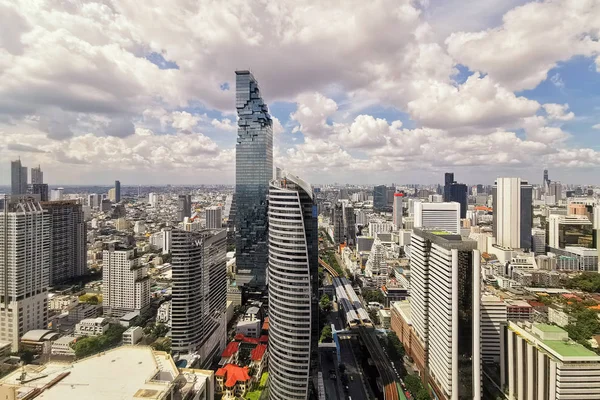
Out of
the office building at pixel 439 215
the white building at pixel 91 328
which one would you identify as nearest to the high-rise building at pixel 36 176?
the white building at pixel 91 328

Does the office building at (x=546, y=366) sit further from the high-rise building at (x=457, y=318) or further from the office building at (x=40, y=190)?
the office building at (x=40, y=190)

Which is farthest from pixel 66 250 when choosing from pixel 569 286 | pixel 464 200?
pixel 464 200

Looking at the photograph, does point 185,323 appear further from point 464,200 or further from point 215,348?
point 464,200

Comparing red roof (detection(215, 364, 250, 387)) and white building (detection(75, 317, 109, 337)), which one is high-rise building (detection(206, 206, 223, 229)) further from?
red roof (detection(215, 364, 250, 387))

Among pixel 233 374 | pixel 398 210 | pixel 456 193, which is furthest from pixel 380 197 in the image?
pixel 233 374

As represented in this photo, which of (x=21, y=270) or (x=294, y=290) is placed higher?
(x=294, y=290)

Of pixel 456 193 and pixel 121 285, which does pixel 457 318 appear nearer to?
pixel 121 285

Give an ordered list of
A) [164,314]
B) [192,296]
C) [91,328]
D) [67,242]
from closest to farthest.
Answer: [192,296] → [91,328] → [164,314] → [67,242]

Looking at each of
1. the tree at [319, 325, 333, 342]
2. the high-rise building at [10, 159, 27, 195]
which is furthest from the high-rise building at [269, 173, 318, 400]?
the high-rise building at [10, 159, 27, 195]

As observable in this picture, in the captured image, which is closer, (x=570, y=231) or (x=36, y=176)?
(x=36, y=176)
